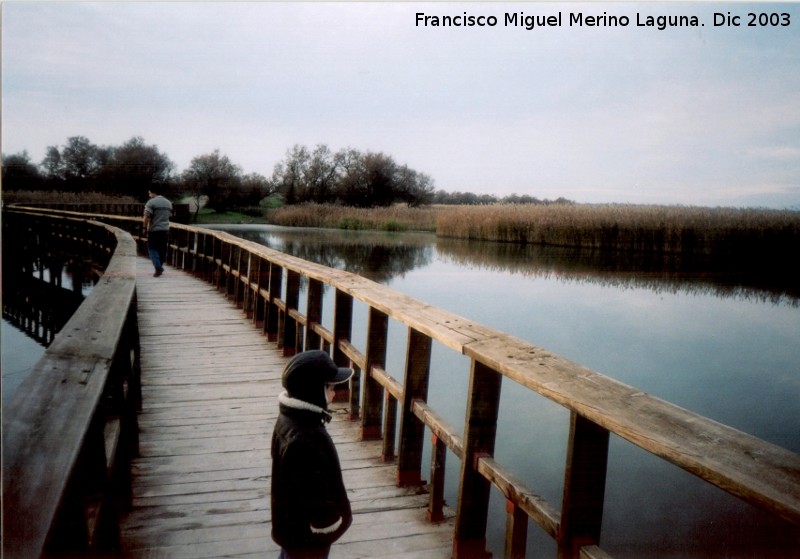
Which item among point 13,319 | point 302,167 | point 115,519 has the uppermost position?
point 302,167

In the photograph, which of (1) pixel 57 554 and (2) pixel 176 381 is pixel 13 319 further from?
(1) pixel 57 554

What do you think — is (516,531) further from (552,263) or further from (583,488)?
(552,263)

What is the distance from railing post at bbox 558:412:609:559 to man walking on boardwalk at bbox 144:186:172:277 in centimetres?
898

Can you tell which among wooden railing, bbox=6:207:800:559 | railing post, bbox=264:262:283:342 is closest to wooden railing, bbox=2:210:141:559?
wooden railing, bbox=6:207:800:559

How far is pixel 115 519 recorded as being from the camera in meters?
2.08

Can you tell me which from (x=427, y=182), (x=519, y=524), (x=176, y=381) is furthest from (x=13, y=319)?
(x=427, y=182)

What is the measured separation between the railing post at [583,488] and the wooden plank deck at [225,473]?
82cm

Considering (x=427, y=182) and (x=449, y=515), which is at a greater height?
(x=427, y=182)

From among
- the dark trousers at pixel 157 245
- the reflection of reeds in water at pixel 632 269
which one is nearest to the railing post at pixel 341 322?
the reflection of reeds in water at pixel 632 269

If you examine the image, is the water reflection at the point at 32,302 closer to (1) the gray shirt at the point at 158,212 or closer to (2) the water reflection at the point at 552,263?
(1) the gray shirt at the point at 158,212

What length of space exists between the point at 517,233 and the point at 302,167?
17.3 m

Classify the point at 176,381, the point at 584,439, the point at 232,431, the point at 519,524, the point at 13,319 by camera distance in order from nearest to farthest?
the point at 584,439, the point at 519,524, the point at 232,431, the point at 176,381, the point at 13,319

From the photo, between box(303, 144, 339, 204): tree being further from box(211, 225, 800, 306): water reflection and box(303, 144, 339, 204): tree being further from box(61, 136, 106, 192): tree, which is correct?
box(61, 136, 106, 192): tree

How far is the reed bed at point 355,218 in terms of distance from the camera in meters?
28.3
